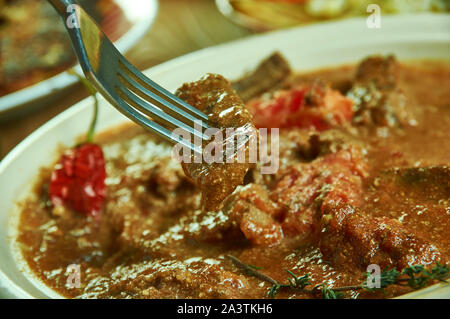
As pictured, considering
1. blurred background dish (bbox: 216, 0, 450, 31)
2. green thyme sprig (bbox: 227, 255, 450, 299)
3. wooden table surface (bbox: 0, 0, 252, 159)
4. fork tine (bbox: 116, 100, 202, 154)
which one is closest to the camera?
green thyme sprig (bbox: 227, 255, 450, 299)

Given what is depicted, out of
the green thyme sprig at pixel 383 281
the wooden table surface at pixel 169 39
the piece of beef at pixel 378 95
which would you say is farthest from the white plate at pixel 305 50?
the green thyme sprig at pixel 383 281

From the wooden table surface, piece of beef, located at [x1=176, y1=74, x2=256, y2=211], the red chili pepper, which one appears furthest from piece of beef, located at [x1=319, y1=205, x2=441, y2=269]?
the wooden table surface

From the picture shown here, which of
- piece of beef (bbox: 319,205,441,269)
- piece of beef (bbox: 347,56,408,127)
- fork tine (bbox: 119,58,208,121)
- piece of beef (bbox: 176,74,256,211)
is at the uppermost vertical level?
piece of beef (bbox: 347,56,408,127)

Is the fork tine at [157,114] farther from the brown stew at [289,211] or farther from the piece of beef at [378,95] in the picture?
the piece of beef at [378,95]

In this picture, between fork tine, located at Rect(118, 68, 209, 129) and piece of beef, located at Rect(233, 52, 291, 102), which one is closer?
fork tine, located at Rect(118, 68, 209, 129)

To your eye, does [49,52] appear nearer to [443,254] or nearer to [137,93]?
[137,93]

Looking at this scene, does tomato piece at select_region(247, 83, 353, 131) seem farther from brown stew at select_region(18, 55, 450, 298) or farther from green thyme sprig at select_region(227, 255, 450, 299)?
green thyme sprig at select_region(227, 255, 450, 299)

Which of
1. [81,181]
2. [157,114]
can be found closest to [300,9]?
[81,181]
